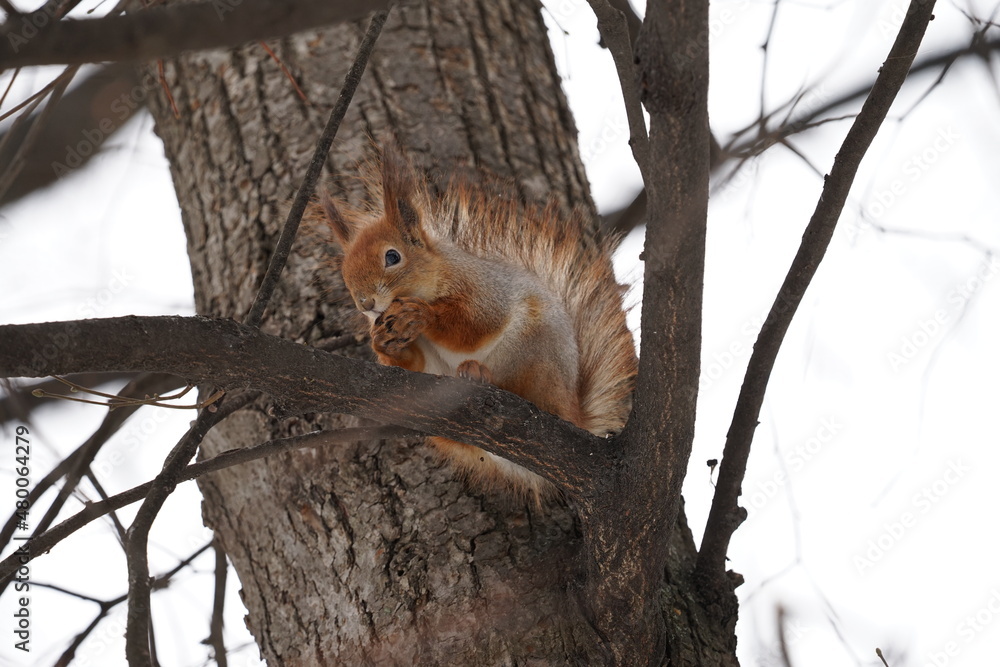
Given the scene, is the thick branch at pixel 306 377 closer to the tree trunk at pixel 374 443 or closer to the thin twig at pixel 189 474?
the thin twig at pixel 189 474

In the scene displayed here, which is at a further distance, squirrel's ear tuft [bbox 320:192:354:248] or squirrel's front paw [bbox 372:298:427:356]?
squirrel's ear tuft [bbox 320:192:354:248]

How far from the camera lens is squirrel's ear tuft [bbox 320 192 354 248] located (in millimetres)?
1900

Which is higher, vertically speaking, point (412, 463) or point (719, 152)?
point (719, 152)

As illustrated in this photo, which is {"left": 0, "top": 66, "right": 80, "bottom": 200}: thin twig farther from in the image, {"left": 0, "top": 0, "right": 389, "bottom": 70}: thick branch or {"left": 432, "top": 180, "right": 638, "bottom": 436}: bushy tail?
{"left": 0, "top": 0, "right": 389, "bottom": 70}: thick branch

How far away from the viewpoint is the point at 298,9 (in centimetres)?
79

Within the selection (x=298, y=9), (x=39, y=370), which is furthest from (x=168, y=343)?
(x=298, y=9)

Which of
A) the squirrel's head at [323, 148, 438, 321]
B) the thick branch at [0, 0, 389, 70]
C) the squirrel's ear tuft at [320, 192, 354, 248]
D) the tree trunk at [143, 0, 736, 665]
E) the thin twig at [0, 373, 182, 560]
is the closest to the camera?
the thick branch at [0, 0, 389, 70]

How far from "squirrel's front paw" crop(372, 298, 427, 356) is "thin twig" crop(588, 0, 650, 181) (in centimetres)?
63

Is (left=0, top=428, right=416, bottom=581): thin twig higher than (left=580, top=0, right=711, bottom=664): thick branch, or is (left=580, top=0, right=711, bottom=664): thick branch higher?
(left=0, top=428, right=416, bottom=581): thin twig

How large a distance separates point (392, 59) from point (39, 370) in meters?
1.54

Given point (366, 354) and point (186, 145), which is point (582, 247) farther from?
point (186, 145)

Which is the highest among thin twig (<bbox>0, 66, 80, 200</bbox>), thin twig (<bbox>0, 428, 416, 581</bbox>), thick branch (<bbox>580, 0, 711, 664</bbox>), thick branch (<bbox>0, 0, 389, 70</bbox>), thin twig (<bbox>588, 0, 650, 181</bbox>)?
thin twig (<bbox>0, 66, 80, 200</bbox>)

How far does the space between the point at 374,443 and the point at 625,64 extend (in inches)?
33.2

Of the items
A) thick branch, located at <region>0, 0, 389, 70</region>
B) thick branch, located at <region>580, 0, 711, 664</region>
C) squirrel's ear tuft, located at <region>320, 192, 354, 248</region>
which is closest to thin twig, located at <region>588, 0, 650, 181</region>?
thick branch, located at <region>580, 0, 711, 664</region>
